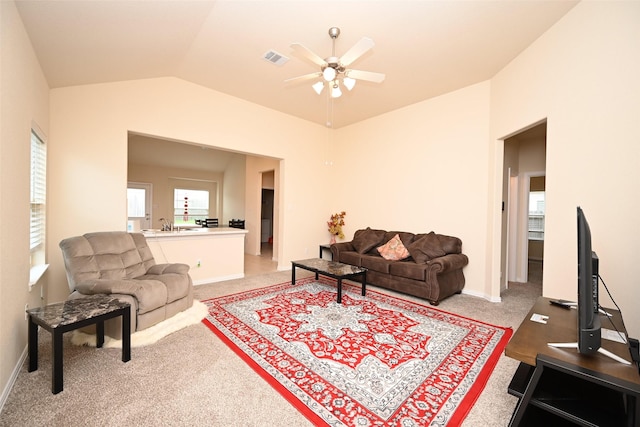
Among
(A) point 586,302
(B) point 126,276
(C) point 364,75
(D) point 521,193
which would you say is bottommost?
(B) point 126,276

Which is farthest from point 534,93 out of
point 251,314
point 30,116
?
point 30,116

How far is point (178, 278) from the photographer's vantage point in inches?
122

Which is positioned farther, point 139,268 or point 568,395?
point 139,268

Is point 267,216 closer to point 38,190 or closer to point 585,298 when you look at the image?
point 38,190

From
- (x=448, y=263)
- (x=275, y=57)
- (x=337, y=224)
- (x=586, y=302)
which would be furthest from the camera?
(x=337, y=224)

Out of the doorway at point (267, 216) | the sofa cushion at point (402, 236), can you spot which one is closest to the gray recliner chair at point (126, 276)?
the sofa cushion at point (402, 236)

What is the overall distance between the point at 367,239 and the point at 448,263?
169 centimetres

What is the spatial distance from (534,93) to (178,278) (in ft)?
14.7

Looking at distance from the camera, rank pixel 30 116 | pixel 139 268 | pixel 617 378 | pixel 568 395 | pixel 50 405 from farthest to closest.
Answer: pixel 139 268
pixel 30 116
pixel 50 405
pixel 568 395
pixel 617 378

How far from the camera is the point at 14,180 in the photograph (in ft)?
6.46

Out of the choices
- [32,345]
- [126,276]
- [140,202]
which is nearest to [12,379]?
[32,345]

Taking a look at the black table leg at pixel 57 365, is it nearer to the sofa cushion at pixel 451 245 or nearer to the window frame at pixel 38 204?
the window frame at pixel 38 204

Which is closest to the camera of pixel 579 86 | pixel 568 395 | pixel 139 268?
pixel 568 395

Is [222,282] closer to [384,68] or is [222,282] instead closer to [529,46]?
[384,68]
